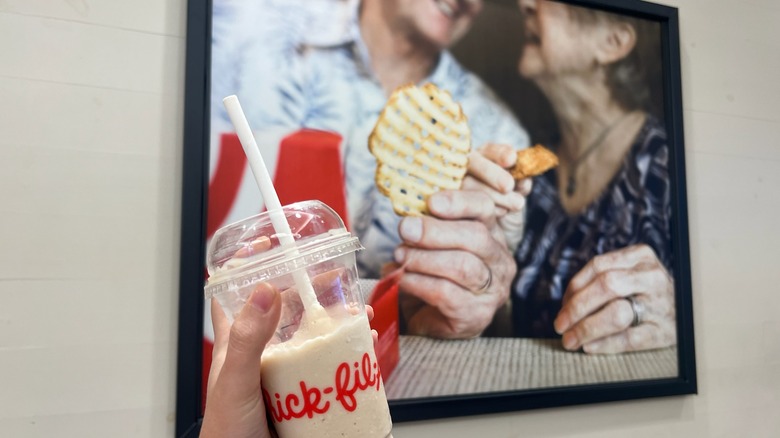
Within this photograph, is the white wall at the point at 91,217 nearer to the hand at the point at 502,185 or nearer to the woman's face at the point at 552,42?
the hand at the point at 502,185

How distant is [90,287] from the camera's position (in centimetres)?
92

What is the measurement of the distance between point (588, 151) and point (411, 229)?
1.51 feet

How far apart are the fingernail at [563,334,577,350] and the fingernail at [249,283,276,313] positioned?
0.88 metres

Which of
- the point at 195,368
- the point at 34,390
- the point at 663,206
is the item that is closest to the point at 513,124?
the point at 663,206

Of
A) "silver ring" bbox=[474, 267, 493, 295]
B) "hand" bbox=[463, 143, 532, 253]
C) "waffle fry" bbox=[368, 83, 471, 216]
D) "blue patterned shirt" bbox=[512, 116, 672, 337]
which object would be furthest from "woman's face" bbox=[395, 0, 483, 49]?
"silver ring" bbox=[474, 267, 493, 295]

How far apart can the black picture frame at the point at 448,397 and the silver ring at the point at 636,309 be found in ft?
0.33

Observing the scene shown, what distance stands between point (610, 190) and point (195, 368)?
0.92m

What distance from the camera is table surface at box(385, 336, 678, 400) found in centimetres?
108

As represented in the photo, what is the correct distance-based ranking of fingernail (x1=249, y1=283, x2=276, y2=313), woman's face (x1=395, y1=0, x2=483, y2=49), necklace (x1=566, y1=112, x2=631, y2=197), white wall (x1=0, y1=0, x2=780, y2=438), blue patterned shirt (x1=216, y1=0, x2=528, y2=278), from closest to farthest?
fingernail (x1=249, y1=283, x2=276, y2=313)
white wall (x1=0, y1=0, x2=780, y2=438)
blue patterned shirt (x1=216, y1=0, x2=528, y2=278)
woman's face (x1=395, y1=0, x2=483, y2=49)
necklace (x1=566, y1=112, x2=631, y2=197)

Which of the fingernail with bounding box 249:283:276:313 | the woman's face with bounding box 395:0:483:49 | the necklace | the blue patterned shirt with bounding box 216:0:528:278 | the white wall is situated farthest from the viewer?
the necklace

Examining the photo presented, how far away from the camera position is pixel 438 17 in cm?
118

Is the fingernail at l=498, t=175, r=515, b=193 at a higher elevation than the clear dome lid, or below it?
higher

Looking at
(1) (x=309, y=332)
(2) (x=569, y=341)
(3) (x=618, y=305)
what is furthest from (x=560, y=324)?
(1) (x=309, y=332)

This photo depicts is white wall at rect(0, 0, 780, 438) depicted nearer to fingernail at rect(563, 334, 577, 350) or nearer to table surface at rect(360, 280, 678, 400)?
table surface at rect(360, 280, 678, 400)
